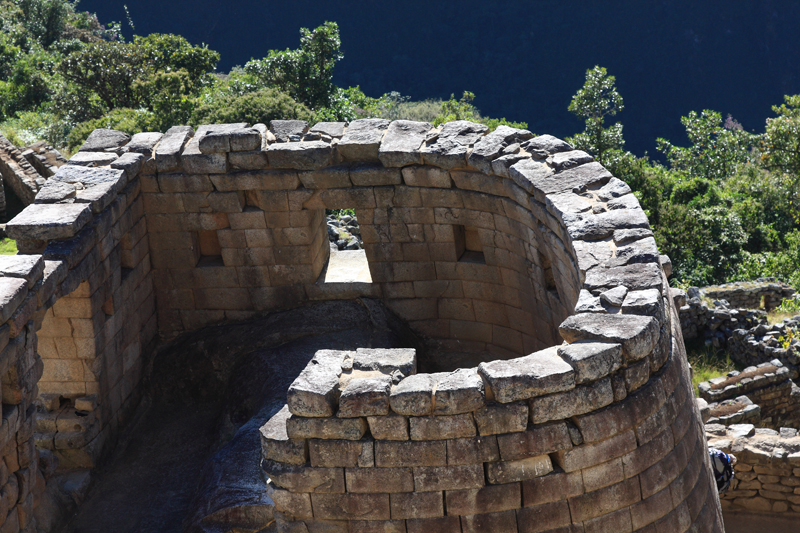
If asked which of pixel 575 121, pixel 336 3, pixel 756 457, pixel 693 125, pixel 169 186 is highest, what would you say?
pixel 336 3

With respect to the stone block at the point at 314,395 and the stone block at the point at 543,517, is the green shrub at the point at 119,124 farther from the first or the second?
the stone block at the point at 543,517

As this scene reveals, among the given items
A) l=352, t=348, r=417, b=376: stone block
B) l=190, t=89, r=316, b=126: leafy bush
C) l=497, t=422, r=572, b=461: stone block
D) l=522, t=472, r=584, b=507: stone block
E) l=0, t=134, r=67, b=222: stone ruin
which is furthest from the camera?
l=0, t=134, r=67, b=222: stone ruin

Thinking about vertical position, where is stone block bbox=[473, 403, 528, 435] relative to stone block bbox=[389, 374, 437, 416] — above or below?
below

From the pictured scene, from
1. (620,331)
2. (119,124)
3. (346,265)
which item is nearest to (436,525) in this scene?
(620,331)

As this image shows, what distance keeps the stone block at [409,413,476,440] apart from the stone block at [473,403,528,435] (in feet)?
0.24

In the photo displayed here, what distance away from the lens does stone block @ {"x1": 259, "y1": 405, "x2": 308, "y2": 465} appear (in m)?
6.37

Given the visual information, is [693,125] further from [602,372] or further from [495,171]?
[602,372]

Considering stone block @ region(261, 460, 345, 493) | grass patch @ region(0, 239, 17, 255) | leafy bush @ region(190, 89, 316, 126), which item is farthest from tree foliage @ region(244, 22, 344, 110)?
stone block @ region(261, 460, 345, 493)

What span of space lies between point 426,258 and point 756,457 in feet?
15.7

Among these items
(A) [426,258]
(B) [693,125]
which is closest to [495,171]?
(A) [426,258]

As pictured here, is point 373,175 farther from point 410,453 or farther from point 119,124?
point 119,124

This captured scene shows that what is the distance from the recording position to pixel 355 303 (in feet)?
37.5

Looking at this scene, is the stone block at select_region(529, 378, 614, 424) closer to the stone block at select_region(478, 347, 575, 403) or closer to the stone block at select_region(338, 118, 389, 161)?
the stone block at select_region(478, 347, 575, 403)

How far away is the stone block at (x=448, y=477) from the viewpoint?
6.26 meters
